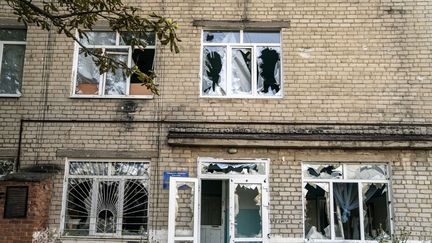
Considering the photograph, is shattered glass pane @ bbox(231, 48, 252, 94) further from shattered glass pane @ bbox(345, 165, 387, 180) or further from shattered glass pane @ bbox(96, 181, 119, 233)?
shattered glass pane @ bbox(96, 181, 119, 233)

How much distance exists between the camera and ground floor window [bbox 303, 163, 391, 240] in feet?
29.8

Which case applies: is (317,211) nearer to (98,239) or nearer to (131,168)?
(131,168)

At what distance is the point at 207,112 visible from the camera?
31.3 ft

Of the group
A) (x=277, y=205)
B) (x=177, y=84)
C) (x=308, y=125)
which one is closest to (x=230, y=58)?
(x=177, y=84)

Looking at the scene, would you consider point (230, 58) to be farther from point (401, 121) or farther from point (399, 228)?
point (399, 228)

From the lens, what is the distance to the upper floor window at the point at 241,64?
9.77 metres

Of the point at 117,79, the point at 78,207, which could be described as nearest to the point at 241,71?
the point at 117,79

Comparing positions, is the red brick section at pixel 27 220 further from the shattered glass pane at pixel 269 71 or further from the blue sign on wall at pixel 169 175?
the shattered glass pane at pixel 269 71

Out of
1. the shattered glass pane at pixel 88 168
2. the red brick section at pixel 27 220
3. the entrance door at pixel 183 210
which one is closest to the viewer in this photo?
the red brick section at pixel 27 220

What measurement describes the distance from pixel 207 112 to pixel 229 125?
1.66ft

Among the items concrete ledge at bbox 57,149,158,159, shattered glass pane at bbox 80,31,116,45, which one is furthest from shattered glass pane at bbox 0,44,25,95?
concrete ledge at bbox 57,149,158,159

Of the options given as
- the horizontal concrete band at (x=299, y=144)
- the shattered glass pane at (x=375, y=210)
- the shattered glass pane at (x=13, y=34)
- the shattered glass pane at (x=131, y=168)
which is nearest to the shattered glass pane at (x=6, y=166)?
the shattered glass pane at (x=131, y=168)

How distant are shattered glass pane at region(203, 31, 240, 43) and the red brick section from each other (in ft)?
14.2

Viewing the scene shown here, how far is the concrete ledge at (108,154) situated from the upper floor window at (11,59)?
1.86m
